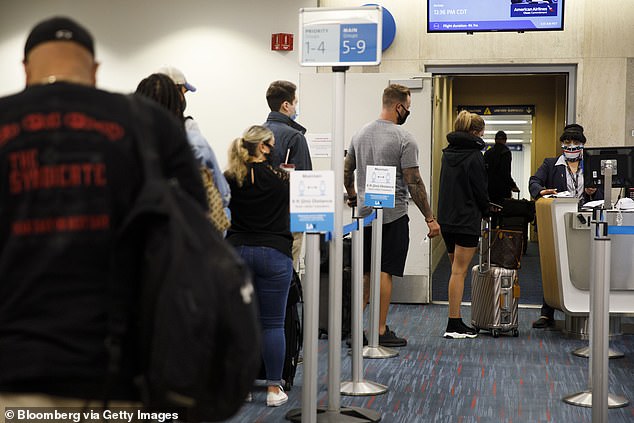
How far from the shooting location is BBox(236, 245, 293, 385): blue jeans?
14.0 feet

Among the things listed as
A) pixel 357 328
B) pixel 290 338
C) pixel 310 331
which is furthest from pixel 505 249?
pixel 310 331

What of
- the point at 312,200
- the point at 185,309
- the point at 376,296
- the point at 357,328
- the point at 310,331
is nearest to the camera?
the point at 185,309

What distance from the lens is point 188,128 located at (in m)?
3.45

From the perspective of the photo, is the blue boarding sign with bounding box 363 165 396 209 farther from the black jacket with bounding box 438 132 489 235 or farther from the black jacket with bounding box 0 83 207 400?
the black jacket with bounding box 0 83 207 400

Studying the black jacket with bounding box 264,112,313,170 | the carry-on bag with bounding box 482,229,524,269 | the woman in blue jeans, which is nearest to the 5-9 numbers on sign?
the woman in blue jeans

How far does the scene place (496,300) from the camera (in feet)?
21.5

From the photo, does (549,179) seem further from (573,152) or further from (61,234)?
(61,234)

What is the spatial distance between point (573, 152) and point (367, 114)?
1.90 metres

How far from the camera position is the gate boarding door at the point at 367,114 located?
307 inches

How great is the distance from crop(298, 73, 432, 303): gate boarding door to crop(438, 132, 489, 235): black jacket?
4.14ft

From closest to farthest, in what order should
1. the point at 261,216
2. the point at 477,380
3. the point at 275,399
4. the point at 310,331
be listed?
1. the point at 310,331
2. the point at 261,216
3. the point at 275,399
4. the point at 477,380

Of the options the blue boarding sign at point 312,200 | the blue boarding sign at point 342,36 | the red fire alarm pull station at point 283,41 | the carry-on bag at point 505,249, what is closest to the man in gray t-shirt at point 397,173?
the carry-on bag at point 505,249

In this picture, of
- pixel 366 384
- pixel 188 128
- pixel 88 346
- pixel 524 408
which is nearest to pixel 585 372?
pixel 524 408

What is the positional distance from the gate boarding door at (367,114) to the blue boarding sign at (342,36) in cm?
363
